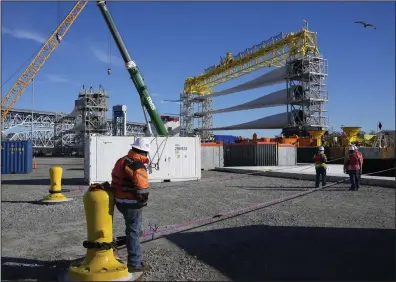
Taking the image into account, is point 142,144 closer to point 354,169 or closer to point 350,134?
point 354,169

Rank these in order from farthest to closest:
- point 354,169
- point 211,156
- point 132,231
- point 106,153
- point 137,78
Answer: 1. point 211,156
2. point 137,78
3. point 106,153
4. point 354,169
5. point 132,231

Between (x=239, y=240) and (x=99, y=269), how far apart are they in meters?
2.75

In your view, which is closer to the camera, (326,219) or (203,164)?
(326,219)

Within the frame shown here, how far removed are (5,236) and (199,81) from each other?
58.4 metres

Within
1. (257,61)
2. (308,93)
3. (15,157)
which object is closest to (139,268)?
(15,157)

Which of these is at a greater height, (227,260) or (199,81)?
(199,81)

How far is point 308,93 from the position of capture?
1518 inches

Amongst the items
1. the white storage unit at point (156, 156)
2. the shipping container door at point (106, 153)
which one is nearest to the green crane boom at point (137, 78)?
the white storage unit at point (156, 156)

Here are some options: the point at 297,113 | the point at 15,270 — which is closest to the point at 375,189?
the point at 15,270

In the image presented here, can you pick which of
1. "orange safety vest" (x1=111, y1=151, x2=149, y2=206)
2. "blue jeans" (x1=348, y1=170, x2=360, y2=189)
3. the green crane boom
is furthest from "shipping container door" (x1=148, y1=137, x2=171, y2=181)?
"orange safety vest" (x1=111, y1=151, x2=149, y2=206)

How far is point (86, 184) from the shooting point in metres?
16.6

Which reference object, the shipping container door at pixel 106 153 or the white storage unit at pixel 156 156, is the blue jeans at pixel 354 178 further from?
the shipping container door at pixel 106 153

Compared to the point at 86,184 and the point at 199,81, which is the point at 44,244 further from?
the point at 199,81

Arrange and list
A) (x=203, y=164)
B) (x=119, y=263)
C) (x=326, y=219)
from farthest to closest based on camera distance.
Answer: (x=203, y=164) < (x=326, y=219) < (x=119, y=263)
